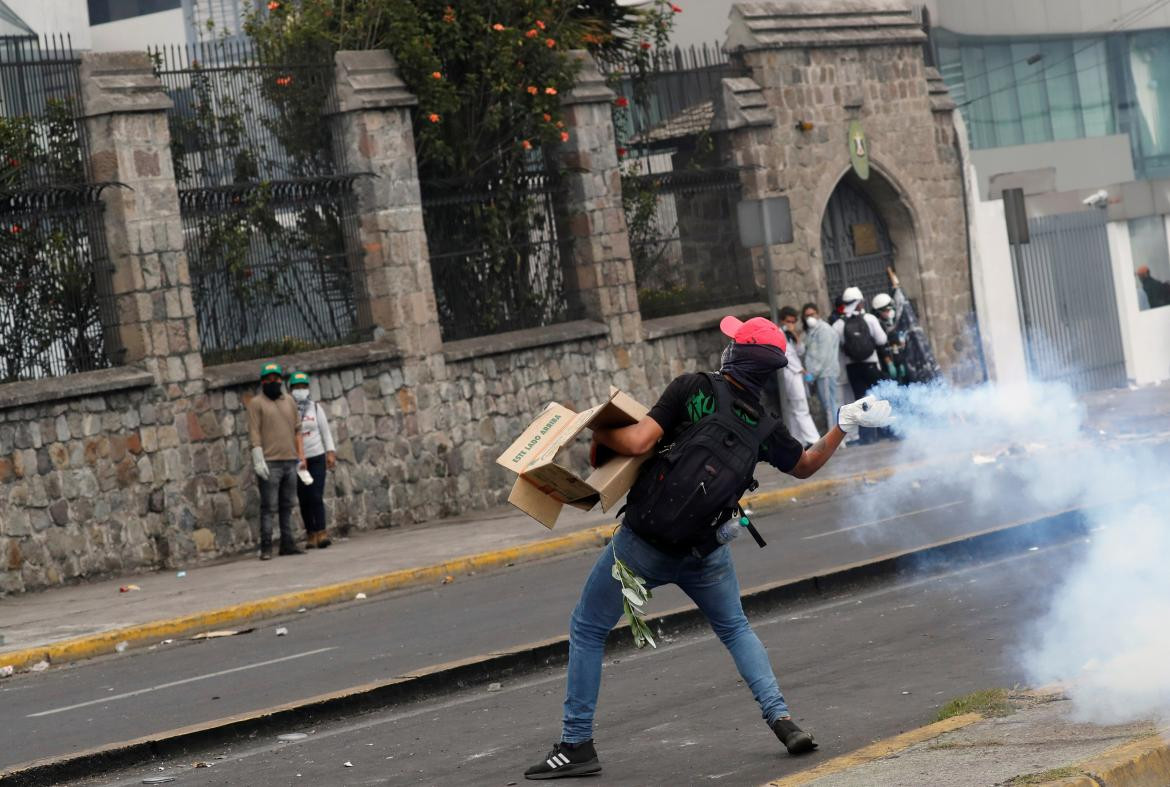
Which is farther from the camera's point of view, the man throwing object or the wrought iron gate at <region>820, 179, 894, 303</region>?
the wrought iron gate at <region>820, 179, 894, 303</region>

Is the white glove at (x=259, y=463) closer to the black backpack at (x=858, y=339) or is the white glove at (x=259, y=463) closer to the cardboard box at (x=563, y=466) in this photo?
the black backpack at (x=858, y=339)

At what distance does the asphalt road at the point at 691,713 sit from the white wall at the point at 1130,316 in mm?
17599

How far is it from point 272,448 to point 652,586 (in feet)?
32.7

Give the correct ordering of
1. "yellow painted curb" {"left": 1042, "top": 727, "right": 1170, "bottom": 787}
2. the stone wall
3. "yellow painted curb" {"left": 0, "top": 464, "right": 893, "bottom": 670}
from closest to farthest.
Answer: "yellow painted curb" {"left": 1042, "top": 727, "right": 1170, "bottom": 787}, "yellow painted curb" {"left": 0, "top": 464, "right": 893, "bottom": 670}, the stone wall

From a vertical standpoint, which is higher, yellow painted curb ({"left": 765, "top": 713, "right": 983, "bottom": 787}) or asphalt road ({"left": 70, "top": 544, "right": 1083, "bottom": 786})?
yellow painted curb ({"left": 765, "top": 713, "right": 983, "bottom": 787})

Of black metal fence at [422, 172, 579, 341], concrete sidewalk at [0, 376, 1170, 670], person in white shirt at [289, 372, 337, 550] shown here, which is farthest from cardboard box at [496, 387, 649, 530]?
black metal fence at [422, 172, 579, 341]

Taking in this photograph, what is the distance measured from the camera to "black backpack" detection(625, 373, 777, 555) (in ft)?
22.5

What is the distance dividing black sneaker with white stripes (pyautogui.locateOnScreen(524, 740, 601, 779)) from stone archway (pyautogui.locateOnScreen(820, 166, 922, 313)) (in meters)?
18.0

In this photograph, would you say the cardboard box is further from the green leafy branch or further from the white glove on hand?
the white glove on hand

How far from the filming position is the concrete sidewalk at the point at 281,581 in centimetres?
1315

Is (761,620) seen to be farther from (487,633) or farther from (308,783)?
(308,783)

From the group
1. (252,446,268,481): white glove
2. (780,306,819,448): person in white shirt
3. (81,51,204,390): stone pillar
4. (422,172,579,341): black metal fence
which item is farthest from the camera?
(780,306,819,448): person in white shirt

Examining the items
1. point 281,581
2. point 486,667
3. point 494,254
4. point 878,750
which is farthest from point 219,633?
point 494,254

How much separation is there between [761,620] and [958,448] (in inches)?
355
